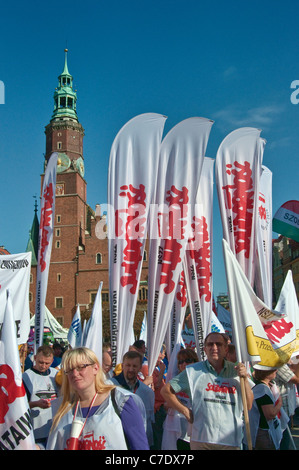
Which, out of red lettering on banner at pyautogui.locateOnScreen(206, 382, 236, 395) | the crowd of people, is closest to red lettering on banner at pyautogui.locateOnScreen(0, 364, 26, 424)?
the crowd of people

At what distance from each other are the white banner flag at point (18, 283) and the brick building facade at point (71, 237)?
143 ft

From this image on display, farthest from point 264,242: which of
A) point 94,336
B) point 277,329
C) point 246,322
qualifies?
point 246,322

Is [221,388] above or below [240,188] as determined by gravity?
below

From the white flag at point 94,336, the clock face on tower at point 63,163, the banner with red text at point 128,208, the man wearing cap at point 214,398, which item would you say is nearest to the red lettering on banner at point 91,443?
the man wearing cap at point 214,398

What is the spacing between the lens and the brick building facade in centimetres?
5862

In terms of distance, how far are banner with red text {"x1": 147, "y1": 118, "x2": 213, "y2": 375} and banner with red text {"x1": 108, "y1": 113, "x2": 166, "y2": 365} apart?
0.25 m

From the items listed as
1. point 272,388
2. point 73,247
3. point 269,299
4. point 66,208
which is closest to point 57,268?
point 73,247

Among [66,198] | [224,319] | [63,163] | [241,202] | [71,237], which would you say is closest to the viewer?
[241,202]

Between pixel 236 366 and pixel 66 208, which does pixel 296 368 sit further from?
pixel 66 208

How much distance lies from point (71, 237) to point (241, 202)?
53.8m

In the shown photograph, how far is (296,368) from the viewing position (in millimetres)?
5969

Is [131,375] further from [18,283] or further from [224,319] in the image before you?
[224,319]

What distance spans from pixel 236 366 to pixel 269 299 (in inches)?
216

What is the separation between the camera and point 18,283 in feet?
30.0
